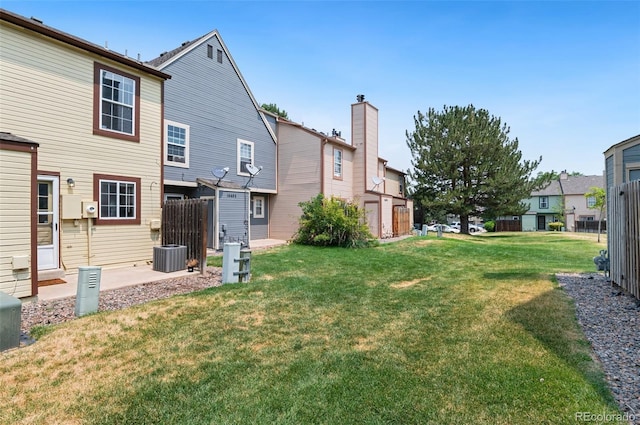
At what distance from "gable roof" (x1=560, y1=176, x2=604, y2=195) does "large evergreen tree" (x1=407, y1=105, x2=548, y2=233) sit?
2262 cm

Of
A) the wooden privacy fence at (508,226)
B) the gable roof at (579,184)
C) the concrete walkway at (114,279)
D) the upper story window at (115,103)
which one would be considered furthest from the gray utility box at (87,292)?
the gable roof at (579,184)

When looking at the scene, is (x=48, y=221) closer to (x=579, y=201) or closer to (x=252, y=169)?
(x=252, y=169)

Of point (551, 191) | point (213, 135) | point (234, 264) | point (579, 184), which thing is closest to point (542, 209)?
point (551, 191)

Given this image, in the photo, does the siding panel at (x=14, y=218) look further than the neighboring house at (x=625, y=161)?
No

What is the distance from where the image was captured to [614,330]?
15.9 feet

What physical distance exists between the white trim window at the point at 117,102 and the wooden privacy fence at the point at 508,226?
44.2 m

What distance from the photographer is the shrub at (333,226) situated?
15461 millimetres

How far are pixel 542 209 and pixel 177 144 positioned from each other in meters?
50.2

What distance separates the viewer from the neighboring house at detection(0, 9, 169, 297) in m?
8.33

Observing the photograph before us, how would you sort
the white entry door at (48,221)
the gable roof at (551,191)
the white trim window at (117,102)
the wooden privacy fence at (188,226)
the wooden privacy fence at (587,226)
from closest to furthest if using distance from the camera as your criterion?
the white entry door at (48,221) < the wooden privacy fence at (188,226) < the white trim window at (117,102) < the wooden privacy fence at (587,226) < the gable roof at (551,191)

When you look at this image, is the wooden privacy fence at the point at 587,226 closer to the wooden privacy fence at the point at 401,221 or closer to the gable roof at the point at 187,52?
the wooden privacy fence at the point at 401,221

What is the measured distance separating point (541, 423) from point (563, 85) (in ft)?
44.6

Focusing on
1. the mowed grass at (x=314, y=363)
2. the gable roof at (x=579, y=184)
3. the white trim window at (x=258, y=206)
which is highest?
the gable roof at (x=579, y=184)

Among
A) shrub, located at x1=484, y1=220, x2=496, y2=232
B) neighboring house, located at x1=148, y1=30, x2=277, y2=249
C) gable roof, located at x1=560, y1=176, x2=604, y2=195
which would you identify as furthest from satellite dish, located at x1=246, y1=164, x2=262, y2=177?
gable roof, located at x1=560, y1=176, x2=604, y2=195
